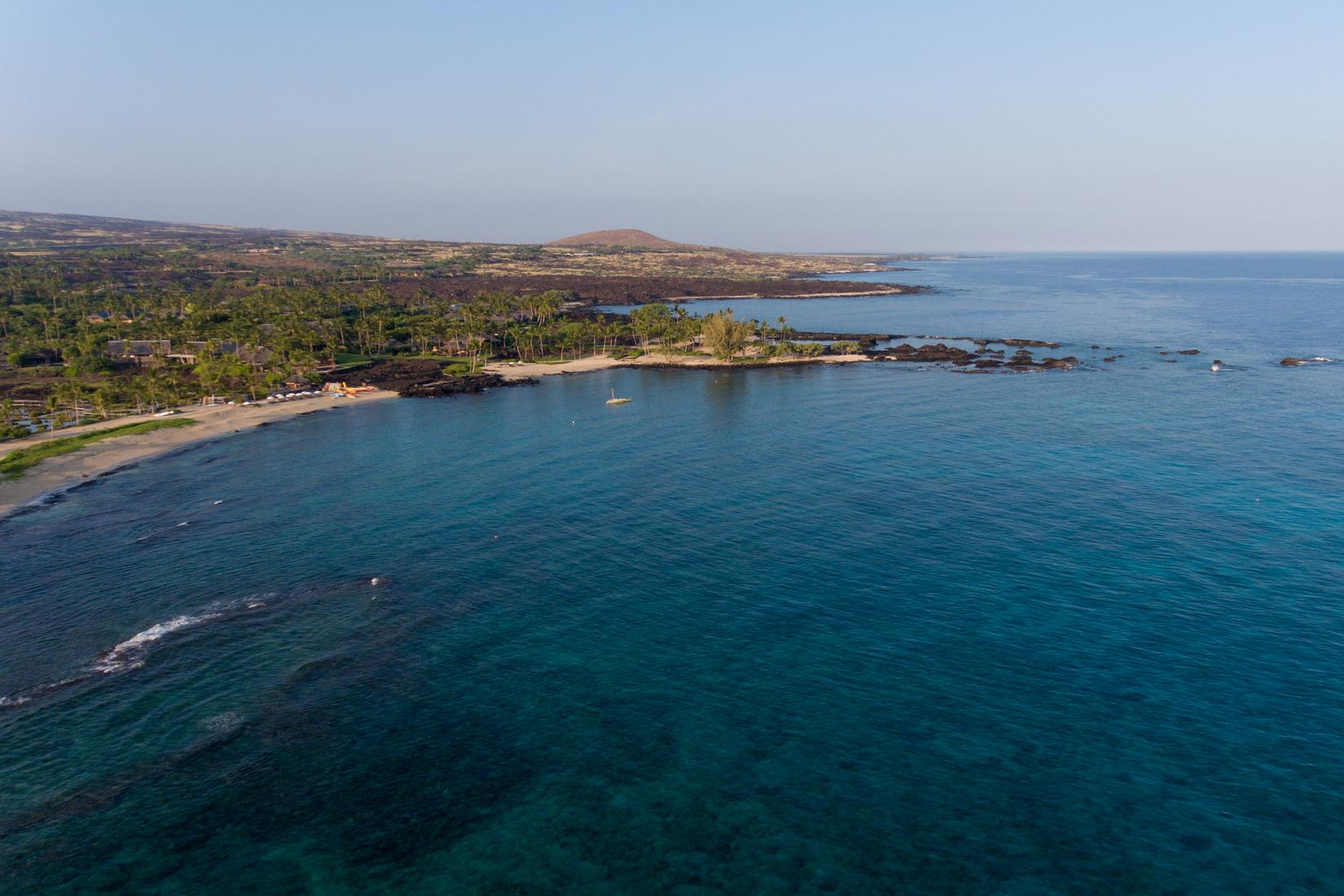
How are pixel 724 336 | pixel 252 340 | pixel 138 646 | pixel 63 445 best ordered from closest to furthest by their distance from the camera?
pixel 138 646 → pixel 63 445 → pixel 252 340 → pixel 724 336

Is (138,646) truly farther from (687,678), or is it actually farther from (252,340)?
(252,340)

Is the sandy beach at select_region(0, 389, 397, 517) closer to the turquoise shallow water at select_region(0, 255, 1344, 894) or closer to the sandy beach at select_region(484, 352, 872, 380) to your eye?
the turquoise shallow water at select_region(0, 255, 1344, 894)

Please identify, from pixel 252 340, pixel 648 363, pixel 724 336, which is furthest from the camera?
pixel 648 363

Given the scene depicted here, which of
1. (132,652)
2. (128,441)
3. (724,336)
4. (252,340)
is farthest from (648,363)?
(132,652)

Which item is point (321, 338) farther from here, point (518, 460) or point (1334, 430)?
point (1334, 430)

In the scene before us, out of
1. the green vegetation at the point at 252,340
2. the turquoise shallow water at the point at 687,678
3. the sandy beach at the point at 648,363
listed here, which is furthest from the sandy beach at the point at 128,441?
the sandy beach at the point at 648,363

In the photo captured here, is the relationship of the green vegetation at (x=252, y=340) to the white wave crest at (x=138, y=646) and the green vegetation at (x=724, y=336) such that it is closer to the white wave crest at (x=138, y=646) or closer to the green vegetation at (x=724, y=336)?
the green vegetation at (x=724, y=336)

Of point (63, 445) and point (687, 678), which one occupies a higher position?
point (63, 445)

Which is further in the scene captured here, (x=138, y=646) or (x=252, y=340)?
(x=252, y=340)

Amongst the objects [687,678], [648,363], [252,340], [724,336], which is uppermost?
[724,336]
